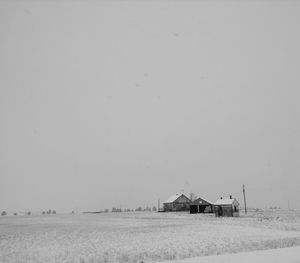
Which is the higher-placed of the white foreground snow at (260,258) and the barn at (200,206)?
the barn at (200,206)

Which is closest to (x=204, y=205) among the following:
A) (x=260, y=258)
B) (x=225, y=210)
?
(x=225, y=210)

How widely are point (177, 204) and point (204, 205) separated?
18162mm

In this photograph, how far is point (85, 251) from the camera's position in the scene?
17.5 meters

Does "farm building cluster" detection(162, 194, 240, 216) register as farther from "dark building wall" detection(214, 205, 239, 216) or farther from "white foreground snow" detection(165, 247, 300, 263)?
"white foreground snow" detection(165, 247, 300, 263)

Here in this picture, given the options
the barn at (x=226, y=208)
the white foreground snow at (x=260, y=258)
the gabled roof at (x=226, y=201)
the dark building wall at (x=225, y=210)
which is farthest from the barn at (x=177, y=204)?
the white foreground snow at (x=260, y=258)

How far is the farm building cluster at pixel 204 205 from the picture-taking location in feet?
191

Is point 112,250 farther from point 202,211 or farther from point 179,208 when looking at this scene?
point 179,208

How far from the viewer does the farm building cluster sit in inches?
2290

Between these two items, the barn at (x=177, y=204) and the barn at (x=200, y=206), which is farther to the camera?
the barn at (x=177, y=204)

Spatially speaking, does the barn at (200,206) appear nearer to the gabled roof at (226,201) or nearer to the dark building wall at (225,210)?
the gabled roof at (226,201)

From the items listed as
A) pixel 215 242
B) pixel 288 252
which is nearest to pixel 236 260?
pixel 288 252

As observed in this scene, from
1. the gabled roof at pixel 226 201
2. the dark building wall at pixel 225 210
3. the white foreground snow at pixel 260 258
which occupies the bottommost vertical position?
the white foreground snow at pixel 260 258

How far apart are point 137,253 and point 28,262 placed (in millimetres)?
5330

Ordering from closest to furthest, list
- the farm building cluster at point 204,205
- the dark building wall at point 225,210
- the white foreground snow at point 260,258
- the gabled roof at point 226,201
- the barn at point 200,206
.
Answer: the white foreground snow at point 260,258 < the dark building wall at point 225,210 < the farm building cluster at point 204,205 < the gabled roof at point 226,201 < the barn at point 200,206
